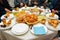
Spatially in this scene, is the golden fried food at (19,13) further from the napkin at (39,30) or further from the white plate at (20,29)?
the napkin at (39,30)

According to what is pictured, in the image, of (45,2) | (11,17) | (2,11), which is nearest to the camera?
(11,17)

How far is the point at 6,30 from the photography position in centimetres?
146

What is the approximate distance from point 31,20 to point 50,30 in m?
0.25

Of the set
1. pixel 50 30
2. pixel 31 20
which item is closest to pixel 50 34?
pixel 50 30

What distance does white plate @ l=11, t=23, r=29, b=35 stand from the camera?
139 centimetres

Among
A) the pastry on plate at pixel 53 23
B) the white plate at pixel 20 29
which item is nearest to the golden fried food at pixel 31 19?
the white plate at pixel 20 29

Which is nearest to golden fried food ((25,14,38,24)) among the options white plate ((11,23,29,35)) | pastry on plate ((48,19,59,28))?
white plate ((11,23,29,35))

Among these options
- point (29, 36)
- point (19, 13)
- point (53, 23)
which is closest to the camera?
point (29, 36)

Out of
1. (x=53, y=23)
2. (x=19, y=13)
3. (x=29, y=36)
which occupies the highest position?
(x=19, y=13)

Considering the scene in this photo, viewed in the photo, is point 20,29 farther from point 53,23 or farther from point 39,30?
point 53,23

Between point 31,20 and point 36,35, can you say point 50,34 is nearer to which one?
point 36,35

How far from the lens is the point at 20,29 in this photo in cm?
143

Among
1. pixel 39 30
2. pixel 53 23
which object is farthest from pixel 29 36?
pixel 53 23

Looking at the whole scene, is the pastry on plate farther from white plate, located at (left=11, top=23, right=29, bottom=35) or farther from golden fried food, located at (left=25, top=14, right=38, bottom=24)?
white plate, located at (left=11, top=23, right=29, bottom=35)
